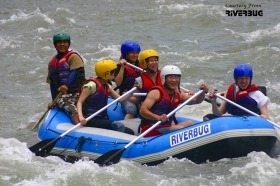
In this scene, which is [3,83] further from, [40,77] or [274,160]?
[274,160]

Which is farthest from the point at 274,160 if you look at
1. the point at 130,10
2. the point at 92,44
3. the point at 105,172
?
the point at 130,10

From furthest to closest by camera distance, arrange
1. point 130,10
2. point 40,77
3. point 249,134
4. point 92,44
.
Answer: point 130,10
point 92,44
point 40,77
point 249,134

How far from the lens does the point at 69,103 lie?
9508mm

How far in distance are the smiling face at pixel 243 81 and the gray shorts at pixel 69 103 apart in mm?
2332

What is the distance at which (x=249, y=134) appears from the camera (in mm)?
8148

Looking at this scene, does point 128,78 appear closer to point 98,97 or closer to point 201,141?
point 98,97

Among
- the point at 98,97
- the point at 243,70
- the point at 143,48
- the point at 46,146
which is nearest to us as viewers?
the point at 243,70

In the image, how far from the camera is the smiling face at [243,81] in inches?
342

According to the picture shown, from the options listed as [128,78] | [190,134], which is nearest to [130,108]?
[128,78]

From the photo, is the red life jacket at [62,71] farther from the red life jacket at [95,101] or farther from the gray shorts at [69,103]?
the red life jacket at [95,101]

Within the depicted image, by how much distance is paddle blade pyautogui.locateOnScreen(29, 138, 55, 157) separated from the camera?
8.86 m

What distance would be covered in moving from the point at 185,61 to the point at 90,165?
286 inches

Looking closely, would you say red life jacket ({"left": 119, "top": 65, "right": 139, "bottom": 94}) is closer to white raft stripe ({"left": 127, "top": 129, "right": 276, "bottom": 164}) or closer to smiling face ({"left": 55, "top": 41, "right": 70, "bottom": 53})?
smiling face ({"left": 55, "top": 41, "right": 70, "bottom": 53})

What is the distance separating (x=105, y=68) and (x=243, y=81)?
1850 millimetres
